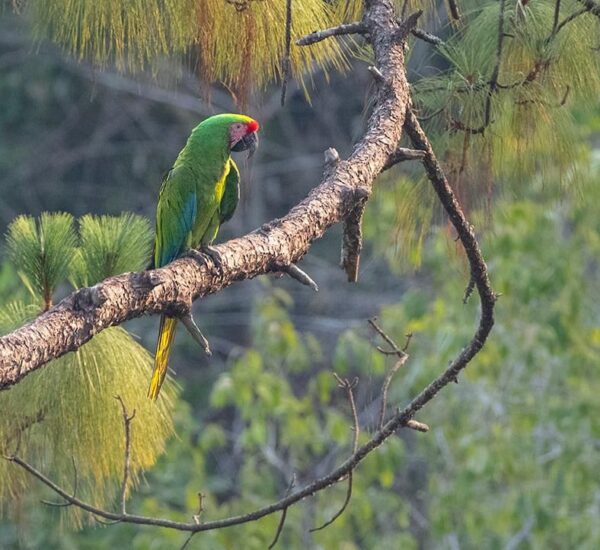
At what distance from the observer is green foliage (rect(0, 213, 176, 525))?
1.91 m

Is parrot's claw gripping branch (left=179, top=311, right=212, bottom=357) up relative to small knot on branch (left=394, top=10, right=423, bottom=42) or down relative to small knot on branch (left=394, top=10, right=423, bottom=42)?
down

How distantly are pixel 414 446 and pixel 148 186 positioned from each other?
2.40 m

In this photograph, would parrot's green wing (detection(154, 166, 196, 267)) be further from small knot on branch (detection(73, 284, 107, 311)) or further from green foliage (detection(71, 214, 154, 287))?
small knot on branch (detection(73, 284, 107, 311))

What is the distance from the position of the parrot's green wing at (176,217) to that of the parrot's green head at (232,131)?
0.09m

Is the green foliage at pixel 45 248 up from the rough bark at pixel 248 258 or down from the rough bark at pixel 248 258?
down

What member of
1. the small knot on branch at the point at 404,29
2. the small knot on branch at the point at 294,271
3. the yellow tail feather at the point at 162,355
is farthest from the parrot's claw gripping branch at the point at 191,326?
the small knot on branch at the point at 404,29

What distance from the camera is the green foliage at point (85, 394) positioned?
6.27 ft

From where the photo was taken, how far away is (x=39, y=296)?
1973 millimetres

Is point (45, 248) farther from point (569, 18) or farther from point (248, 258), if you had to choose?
point (569, 18)

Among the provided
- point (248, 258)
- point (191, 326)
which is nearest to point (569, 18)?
point (248, 258)

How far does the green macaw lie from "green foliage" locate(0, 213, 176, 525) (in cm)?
54

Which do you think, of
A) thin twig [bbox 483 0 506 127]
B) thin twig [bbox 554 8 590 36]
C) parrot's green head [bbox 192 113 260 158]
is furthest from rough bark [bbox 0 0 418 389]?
parrot's green head [bbox 192 113 260 158]

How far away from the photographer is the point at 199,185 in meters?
2.62

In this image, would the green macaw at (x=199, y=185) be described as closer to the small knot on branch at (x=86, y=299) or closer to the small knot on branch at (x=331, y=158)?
the small knot on branch at (x=331, y=158)
